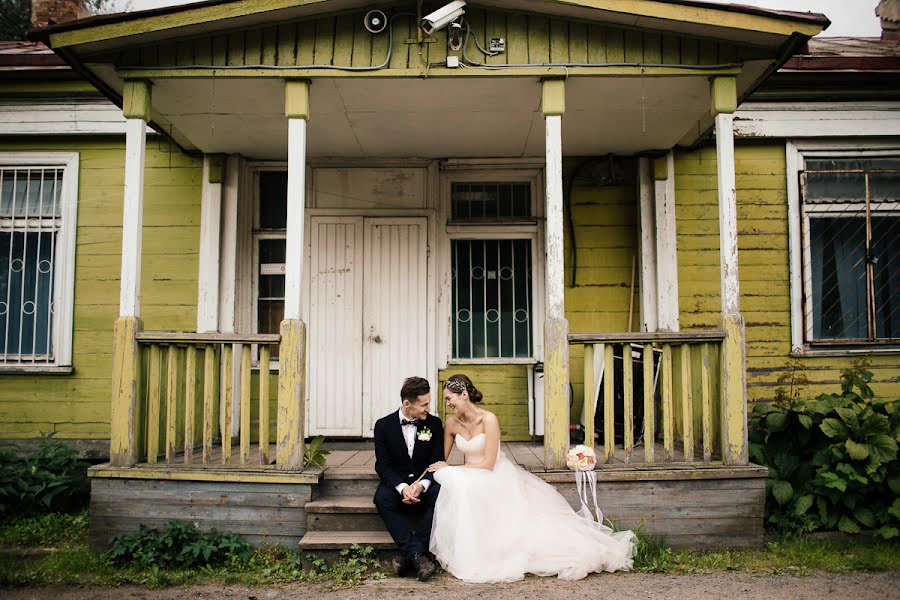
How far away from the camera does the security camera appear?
473 cm

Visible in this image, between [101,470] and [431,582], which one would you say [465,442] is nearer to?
[431,582]

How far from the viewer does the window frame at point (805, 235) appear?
21.1ft

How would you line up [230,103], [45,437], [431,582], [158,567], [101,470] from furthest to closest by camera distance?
[45,437]
[230,103]
[101,470]
[158,567]
[431,582]

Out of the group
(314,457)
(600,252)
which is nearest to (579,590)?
(314,457)

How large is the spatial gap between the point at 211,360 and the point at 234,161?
2.30 m

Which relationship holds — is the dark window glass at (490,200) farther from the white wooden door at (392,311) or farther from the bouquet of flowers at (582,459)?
the bouquet of flowers at (582,459)

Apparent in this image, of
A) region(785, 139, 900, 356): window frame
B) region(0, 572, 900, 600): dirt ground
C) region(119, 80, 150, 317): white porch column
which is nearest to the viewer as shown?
region(0, 572, 900, 600): dirt ground

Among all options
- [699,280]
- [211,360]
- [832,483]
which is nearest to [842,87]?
[699,280]

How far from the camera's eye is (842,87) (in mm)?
6520

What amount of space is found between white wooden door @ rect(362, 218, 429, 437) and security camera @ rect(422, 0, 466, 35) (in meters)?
2.16

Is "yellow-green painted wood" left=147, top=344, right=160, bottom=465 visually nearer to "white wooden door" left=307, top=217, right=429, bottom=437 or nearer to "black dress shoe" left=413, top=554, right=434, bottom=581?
"white wooden door" left=307, top=217, right=429, bottom=437

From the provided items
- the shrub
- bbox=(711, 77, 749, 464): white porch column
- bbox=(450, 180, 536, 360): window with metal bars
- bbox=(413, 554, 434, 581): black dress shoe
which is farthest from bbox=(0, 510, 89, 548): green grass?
bbox=(711, 77, 749, 464): white porch column

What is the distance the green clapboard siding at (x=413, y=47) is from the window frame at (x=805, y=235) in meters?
1.94

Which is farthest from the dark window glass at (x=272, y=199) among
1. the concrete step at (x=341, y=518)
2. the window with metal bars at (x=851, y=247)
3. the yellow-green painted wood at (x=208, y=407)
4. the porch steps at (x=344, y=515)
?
the window with metal bars at (x=851, y=247)
